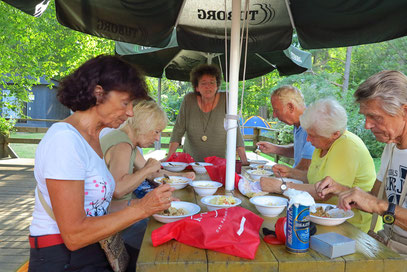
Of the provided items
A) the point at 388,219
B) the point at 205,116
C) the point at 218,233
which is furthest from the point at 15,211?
the point at 388,219

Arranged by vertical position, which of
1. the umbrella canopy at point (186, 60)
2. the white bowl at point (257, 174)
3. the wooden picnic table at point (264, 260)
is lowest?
the white bowl at point (257, 174)

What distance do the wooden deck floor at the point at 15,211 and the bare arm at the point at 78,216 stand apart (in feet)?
2.59

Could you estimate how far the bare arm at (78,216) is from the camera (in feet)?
4.15

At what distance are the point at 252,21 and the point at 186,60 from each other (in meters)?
3.03

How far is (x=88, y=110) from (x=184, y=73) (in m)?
5.27

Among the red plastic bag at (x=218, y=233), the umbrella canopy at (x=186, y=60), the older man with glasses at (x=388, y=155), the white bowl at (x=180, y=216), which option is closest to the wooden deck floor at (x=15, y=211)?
the white bowl at (x=180, y=216)

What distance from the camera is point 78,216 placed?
1.29m

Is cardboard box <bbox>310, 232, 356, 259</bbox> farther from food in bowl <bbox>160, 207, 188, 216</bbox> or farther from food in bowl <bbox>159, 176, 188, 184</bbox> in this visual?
food in bowl <bbox>159, 176, 188, 184</bbox>

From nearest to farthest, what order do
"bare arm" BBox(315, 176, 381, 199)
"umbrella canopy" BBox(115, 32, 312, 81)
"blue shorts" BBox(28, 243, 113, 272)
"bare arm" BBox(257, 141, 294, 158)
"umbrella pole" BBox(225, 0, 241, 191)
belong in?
"blue shorts" BBox(28, 243, 113, 272), "bare arm" BBox(315, 176, 381, 199), "umbrella pole" BBox(225, 0, 241, 191), "bare arm" BBox(257, 141, 294, 158), "umbrella canopy" BBox(115, 32, 312, 81)

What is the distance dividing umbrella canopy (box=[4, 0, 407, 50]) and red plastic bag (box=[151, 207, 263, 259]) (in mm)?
1740

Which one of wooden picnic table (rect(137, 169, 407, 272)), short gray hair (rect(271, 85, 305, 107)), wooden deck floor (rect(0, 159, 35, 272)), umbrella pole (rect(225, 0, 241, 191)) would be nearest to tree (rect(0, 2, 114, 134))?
wooden deck floor (rect(0, 159, 35, 272))

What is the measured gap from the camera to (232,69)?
7.01 ft

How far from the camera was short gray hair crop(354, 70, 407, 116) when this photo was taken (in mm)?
1705

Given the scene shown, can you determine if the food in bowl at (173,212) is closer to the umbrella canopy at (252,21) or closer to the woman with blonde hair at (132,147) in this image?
the woman with blonde hair at (132,147)
